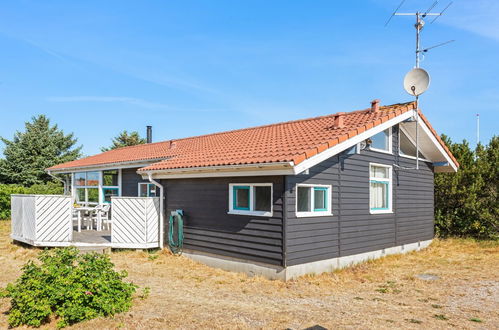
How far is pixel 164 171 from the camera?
10.2m

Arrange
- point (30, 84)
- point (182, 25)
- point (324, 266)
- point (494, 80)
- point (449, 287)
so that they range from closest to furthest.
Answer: point (449, 287), point (324, 266), point (182, 25), point (494, 80), point (30, 84)

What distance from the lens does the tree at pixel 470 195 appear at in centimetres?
1437

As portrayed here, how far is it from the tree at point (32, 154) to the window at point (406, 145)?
2848cm

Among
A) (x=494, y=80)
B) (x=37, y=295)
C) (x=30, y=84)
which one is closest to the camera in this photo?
(x=37, y=295)

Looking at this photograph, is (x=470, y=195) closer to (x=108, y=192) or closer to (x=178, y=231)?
(x=178, y=231)

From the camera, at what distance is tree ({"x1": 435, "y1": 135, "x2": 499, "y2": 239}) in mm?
14367

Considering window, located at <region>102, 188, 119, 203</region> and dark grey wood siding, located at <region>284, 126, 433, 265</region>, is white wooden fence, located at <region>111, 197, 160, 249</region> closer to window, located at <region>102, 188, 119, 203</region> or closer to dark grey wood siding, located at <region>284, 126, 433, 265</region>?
A: dark grey wood siding, located at <region>284, 126, 433, 265</region>

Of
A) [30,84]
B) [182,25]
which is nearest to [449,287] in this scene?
[182,25]

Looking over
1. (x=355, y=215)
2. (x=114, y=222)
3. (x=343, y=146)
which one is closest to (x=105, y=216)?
(x=114, y=222)

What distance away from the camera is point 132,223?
10469mm

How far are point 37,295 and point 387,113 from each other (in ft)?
28.0

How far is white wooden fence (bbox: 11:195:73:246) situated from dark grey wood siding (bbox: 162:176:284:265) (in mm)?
2871

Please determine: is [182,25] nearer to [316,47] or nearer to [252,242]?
[316,47]

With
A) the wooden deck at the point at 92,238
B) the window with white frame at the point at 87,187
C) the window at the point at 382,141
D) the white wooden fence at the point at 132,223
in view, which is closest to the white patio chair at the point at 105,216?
the wooden deck at the point at 92,238
